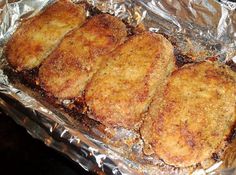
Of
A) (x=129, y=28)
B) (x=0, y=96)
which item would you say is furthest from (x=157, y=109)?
(x=0, y=96)

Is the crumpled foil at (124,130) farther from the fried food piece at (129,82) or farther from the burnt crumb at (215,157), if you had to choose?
the fried food piece at (129,82)

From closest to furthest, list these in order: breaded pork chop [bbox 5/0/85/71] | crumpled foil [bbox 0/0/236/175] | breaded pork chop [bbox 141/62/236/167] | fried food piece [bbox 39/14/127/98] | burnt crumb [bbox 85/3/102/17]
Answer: breaded pork chop [bbox 141/62/236/167] < crumpled foil [bbox 0/0/236/175] < fried food piece [bbox 39/14/127/98] < breaded pork chop [bbox 5/0/85/71] < burnt crumb [bbox 85/3/102/17]

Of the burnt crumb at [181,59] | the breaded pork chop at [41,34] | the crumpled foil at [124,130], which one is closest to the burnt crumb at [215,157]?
the crumpled foil at [124,130]

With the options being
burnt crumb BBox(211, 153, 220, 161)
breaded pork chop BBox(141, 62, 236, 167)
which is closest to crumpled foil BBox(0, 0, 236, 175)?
burnt crumb BBox(211, 153, 220, 161)

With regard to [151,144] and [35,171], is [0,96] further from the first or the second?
[151,144]

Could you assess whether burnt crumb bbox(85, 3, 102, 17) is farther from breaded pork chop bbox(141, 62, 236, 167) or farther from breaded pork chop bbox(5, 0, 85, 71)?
breaded pork chop bbox(141, 62, 236, 167)
